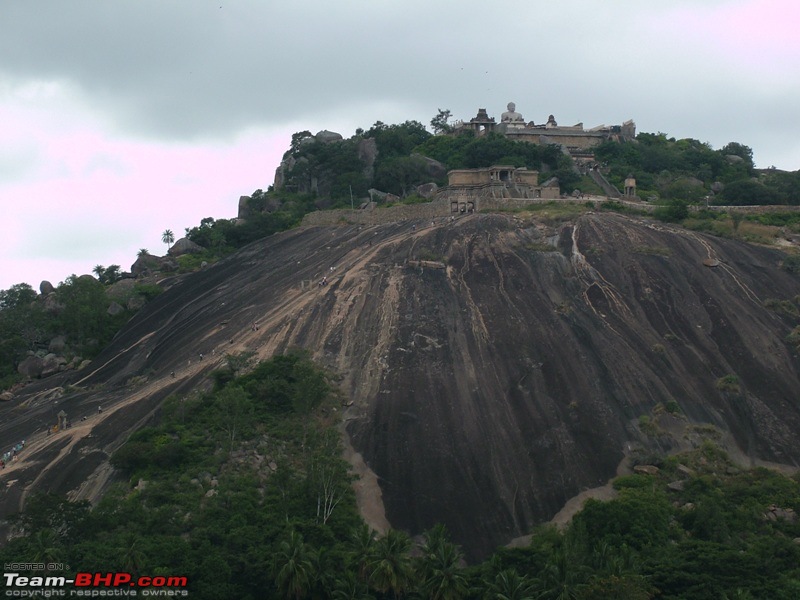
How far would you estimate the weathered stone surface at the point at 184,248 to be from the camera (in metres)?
89.9

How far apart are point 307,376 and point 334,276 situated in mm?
15093

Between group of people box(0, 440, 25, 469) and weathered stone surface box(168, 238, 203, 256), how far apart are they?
37.0m

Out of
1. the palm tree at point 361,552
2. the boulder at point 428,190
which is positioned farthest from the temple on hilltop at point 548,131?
the palm tree at point 361,552

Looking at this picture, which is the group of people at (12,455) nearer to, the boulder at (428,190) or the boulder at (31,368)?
the boulder at (31,368)

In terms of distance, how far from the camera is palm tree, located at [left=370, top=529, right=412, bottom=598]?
36625 millimetres

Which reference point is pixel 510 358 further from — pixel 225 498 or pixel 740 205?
pixel 740 205

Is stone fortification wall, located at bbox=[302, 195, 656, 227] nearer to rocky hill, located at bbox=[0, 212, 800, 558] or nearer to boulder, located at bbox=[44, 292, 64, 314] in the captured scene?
rocky hill, located at bbox=[0, 212, 800, 558]

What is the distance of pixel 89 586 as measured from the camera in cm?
3619

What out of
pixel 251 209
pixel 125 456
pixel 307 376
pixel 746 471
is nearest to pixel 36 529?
pixel 125 456

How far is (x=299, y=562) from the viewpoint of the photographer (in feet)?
122

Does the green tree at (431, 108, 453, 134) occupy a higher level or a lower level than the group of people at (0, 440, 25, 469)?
higher

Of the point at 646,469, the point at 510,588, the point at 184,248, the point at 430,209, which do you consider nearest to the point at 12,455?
the point at 510,588

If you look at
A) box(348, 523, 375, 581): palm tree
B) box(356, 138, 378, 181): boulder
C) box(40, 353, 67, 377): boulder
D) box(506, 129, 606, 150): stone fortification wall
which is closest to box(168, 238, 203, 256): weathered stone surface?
box(356, 138, 378, 181): boulder

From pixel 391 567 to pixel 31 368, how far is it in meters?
43.5
